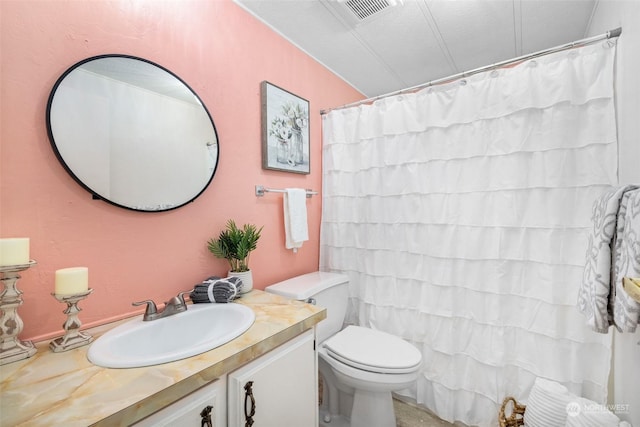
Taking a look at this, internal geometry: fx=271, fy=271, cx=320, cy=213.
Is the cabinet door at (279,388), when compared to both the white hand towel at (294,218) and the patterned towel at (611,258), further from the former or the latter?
the patterned towel at (611,258)

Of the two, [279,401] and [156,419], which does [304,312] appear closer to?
[279,401]

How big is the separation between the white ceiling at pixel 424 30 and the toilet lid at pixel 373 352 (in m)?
1.79

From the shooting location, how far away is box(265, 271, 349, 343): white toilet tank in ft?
4.80

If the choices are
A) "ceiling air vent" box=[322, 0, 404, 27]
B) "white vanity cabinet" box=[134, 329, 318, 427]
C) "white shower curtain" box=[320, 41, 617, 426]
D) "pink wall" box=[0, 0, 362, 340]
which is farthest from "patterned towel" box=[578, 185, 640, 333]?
"pink wall" box=[0, 0, 362, 340]

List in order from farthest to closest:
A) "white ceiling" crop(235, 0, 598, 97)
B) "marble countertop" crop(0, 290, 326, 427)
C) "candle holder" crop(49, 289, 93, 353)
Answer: "white ceiling" crop(235, 0, 598, 97) < "candle holder" crop(49, 289, 93, 353) < "marble countertop" crop(0, 290, 326, 427)

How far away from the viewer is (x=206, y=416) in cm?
72

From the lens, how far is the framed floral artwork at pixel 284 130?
1577 mm

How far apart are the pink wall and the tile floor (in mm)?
1051

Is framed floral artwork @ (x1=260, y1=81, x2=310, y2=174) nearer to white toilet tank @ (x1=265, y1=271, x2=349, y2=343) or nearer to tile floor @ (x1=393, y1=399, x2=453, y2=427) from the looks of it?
white toilet tank @ (x1=265, y1=271, x2=349, y2=343)

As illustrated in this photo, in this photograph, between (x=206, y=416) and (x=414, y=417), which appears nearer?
(x=206, y=416)

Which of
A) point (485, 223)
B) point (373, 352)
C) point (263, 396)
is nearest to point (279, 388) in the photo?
point (263, 396)

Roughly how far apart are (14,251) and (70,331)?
0.28 metres

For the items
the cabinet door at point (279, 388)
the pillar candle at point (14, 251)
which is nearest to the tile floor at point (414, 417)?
the cabinet door at point (279, 388)

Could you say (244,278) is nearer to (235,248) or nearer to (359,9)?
(235,248)
